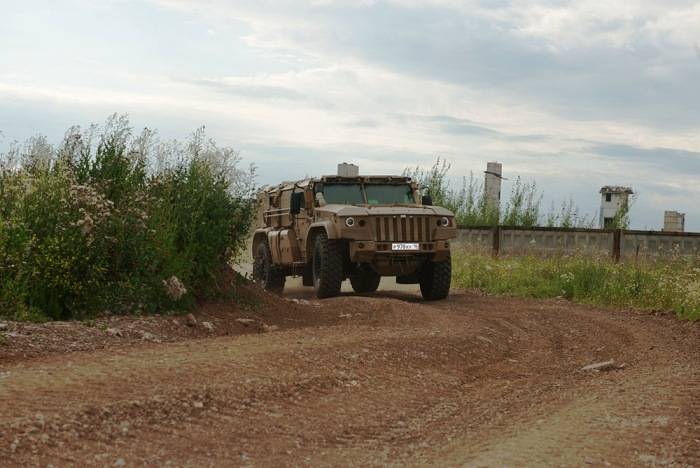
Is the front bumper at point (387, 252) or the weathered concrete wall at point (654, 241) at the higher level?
the weathered concrete wall at point (654, 241)

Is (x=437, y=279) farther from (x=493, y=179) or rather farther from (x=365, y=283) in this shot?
(x=493, y=179)

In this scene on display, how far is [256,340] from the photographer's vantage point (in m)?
9.65

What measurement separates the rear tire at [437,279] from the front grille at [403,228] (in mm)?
774

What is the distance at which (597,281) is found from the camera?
1703 centimetres

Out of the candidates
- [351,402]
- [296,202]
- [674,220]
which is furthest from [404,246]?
[674,220]

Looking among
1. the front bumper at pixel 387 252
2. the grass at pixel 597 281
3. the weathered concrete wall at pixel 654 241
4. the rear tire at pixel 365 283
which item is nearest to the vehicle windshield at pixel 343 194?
the front bumper at pixel 387 252

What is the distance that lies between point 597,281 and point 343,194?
5008mm

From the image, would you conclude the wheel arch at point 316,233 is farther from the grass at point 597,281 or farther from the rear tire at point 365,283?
the grass at point 597,281

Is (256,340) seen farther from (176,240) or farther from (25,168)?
(25,168)

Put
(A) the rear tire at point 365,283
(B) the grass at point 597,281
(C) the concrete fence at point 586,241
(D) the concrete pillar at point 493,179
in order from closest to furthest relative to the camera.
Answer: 1. (B) the grass at point 597,281
2. (A) the rear tire at point 365,283
3. (C) the concrete fence at point 586,241
4. (D) the concrete pillar at point 493,179

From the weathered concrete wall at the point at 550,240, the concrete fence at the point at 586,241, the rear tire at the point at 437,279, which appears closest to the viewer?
the rear tire at the point at 437,279

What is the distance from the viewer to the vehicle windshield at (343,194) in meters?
16.1

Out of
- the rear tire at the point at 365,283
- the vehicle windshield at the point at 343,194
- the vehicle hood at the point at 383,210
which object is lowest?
the rear tire at the point at 365,283

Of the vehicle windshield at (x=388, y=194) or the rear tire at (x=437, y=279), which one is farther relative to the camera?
the vehicle windshield at (x=388, y=194)
